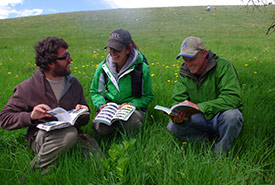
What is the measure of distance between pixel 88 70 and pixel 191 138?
3.85m

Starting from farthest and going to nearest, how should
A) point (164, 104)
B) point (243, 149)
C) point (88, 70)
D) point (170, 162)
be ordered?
point (88, 70) < point (164, 104) < point (243, 149) < point (170, 162)

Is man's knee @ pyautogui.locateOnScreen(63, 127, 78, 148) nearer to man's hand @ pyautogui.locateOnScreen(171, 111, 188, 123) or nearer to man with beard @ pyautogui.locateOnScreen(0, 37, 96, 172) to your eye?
man with beard @ pyautogui.locateOnScreen(0, 37, 96, 172)

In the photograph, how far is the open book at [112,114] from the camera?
8.42 ft

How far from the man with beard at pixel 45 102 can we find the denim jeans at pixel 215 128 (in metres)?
1.17

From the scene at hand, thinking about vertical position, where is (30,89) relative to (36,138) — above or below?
above

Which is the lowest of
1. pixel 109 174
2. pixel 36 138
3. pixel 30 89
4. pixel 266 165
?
pixel 266 165

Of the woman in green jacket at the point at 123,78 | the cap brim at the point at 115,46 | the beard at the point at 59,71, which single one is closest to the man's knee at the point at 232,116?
the woman in green jacket at the point at 123,78

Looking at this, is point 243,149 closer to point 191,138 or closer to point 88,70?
point 191,138

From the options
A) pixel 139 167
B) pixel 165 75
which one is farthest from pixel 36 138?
pixel 165 75

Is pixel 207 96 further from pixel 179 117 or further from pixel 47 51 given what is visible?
pixel 47 51

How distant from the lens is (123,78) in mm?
3131

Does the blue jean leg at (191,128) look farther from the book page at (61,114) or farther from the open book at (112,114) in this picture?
the book page at (61,114)

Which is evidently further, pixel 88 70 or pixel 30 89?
pixel 88 70

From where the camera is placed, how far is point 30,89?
2.37 metres
